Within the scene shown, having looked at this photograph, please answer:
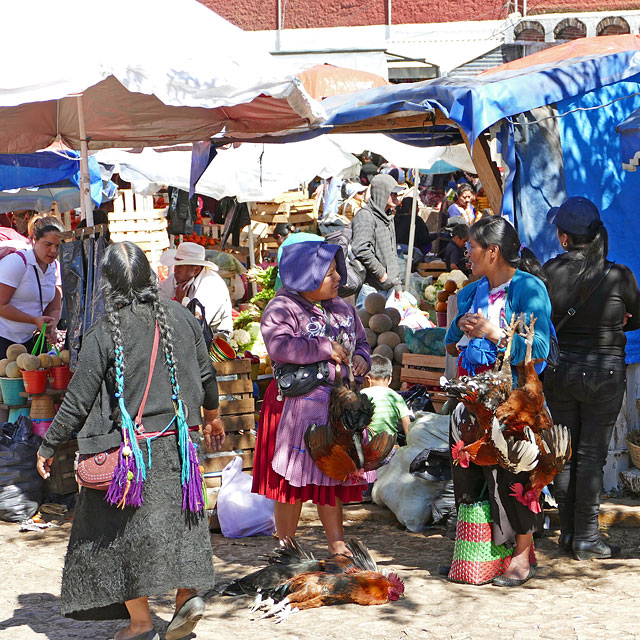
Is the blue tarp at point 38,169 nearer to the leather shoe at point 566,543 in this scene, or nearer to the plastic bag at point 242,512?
the plastic bag at point 242,512

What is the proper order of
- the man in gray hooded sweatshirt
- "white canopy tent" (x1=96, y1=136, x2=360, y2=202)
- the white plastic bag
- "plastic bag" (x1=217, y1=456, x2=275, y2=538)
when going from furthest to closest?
1. "white canopy tent" (x1=96, y1=136, x2=360, y2=202)
2. the man in gray hooded sweatshirt
3. the white plastic bag
4. "plastic bag" (x1=217, y1=456, x2=275, y2=538)

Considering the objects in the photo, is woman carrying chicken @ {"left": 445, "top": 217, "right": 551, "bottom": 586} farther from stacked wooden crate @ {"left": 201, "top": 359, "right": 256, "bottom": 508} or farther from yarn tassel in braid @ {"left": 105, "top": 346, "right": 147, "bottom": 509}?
stacked wooden crate @ {"left": 201, "top": 359, "right": 256, "bottom": 508}

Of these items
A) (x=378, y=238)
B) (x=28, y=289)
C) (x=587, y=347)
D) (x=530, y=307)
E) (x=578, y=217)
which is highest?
(x=378, y=238)

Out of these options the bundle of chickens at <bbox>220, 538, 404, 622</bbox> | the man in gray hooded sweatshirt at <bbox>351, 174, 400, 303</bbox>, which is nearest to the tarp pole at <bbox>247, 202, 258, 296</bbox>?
the man in gray hooded sweatshirt at <bbox>351, 174, 400, 303</bbox>

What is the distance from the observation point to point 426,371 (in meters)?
7.84

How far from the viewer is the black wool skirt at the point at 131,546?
3.86 meters

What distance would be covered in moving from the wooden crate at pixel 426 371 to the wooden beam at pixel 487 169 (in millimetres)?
1496

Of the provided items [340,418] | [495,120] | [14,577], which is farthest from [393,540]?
[495,120]

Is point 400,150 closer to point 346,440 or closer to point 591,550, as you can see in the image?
point 591,550

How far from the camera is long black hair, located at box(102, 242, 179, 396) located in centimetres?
387

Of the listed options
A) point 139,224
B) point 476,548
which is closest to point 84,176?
point 476,548

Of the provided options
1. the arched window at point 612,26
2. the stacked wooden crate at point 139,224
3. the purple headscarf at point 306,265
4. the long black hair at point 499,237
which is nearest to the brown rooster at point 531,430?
the long black hair at point 499,237

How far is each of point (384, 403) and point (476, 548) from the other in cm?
161

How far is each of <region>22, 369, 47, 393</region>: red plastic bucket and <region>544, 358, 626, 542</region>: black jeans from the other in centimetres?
354
